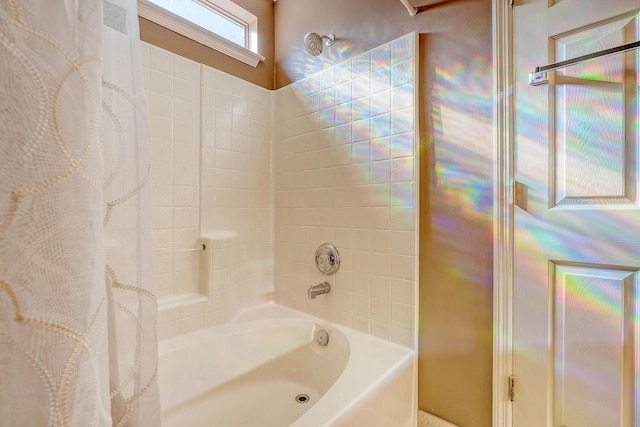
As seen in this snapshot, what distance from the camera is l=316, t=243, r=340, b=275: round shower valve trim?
158 cm

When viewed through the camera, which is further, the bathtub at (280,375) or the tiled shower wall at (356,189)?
the tiled shower wall at (356,189)

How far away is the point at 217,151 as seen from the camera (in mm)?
1696

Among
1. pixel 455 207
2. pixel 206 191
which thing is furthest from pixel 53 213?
pixel 206 191

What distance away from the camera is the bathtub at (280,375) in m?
1.08

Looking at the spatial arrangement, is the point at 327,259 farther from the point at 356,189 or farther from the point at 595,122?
the point at 595,122

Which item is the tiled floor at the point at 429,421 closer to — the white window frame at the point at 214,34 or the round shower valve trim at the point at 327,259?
the round shower valve trim at the point at 327,259

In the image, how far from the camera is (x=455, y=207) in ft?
4.00

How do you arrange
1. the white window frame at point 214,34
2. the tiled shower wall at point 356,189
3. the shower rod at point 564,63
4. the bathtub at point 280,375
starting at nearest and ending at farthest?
the shower rod at point 564,63 → the bathtub at point 280,375 → the tiled shower wall at point 356,189 → the white window frame at point 214,34

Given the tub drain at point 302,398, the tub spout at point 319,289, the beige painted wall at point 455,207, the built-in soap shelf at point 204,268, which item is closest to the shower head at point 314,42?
the beige painted wall at point 455,207

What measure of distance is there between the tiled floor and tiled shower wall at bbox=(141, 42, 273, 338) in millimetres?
1099

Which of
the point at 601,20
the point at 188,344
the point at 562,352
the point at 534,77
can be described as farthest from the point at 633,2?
the point at 188,344

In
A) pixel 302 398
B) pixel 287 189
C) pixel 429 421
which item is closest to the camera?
pixel 429 421

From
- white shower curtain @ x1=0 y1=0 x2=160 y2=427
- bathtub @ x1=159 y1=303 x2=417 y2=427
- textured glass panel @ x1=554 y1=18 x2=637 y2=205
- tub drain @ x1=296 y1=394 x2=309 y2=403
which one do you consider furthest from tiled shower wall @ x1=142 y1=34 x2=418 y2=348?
white shower curtain @ x1=0 y1=0 x2=160 y2=427

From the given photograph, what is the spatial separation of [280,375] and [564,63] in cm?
184
